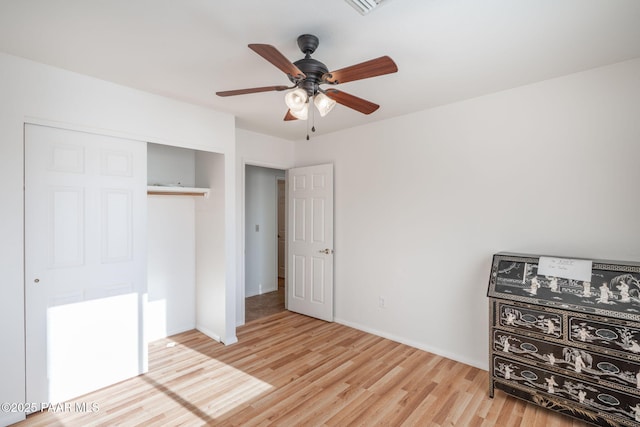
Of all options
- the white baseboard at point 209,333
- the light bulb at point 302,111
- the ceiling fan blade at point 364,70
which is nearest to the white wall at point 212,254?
the white baseboard at point 209,333

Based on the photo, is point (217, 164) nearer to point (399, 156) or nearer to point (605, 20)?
point (399, 156)

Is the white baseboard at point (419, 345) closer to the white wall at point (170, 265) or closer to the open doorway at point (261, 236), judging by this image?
the open doorway at point (261, 236)

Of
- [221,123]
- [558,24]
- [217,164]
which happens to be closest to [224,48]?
[221,123]

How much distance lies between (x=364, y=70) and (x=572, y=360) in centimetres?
240

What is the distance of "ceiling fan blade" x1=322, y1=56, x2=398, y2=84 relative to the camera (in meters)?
1.55

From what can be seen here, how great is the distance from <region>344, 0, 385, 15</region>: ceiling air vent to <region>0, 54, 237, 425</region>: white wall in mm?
2223

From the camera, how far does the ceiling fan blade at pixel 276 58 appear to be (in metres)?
1.43

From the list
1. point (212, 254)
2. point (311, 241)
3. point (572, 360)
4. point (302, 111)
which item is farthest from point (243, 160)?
point (572, 360)

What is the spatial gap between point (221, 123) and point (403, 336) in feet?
10.3

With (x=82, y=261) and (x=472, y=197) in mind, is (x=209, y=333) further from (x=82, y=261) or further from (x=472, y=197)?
(x=472, y=197)

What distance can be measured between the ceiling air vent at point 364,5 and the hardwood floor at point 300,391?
2582mm

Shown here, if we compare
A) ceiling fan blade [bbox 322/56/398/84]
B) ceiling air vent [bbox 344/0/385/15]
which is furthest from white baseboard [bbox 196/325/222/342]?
ceiling air vent [bbox 344/0/385/15]

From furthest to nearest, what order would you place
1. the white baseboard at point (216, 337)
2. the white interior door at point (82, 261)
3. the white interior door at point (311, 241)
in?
the white interior door at point (311, 241), the white baseboard at point (216, 337), the white interior door at point (82, 261)

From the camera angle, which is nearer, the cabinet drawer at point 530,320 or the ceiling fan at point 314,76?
the ceiling fan at point 314,76
